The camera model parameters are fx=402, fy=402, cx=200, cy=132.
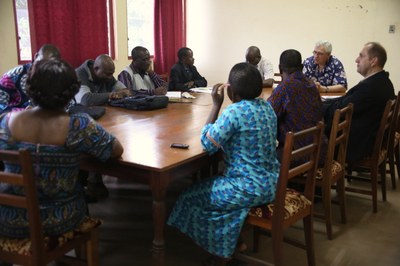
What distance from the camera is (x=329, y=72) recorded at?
4.04 metres

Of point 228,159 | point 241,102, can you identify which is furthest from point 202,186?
point 241,102

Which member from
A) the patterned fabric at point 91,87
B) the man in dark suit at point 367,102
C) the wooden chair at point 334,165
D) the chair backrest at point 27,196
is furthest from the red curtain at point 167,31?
the chair backrest at point 27,196

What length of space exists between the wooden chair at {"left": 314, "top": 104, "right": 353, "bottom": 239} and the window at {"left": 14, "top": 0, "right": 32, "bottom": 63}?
3.23m

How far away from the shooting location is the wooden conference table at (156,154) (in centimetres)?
167

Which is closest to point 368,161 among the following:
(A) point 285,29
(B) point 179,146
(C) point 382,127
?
(C) point 382,127

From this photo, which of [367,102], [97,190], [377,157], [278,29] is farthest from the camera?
[278,29]

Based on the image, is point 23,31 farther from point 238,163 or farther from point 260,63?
point 238,163

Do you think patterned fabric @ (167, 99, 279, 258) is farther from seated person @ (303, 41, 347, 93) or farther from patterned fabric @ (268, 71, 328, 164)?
seated person @ (303, 41, 347, 93)

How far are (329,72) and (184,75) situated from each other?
156 cm

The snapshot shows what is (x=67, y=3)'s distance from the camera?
4.39m

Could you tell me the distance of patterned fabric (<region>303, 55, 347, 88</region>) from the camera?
3998 mm

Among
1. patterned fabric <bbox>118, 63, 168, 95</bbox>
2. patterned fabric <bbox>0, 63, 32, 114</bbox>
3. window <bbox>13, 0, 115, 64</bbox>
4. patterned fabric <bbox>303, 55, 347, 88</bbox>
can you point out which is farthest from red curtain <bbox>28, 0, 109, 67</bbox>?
patterned fabric <bbox>303, 55, 347, 88</bbox>

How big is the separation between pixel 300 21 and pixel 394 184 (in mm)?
3005

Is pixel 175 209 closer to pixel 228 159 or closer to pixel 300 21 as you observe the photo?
pixel 228 159
